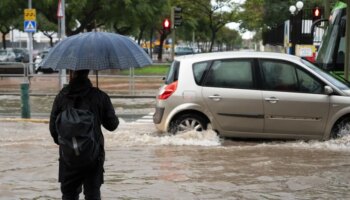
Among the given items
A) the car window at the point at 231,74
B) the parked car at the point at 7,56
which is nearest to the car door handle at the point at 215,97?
the car window at the point at 231,74

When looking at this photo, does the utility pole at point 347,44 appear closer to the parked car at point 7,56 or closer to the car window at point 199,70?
the car window at point 199,70

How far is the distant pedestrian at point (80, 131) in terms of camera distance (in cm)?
443

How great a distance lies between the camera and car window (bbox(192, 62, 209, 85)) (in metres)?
10.4

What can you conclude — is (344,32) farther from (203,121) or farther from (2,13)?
(2,13)

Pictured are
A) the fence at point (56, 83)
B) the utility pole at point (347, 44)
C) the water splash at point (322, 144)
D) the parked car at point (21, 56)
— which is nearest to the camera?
the water splash at point (322, 144)

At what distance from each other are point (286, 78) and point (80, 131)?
635 cm

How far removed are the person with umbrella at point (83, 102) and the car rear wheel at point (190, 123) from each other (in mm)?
5550

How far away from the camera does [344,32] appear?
45.3 feet

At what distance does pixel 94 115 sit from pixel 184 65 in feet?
19.5

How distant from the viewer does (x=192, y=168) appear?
829cm

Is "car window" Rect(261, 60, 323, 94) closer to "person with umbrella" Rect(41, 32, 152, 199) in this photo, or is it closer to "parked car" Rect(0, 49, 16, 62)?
"person with umbrella" Rect(41, 32, 152, 199)

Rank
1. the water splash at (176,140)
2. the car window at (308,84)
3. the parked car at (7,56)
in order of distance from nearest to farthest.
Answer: the car window at (308,84) → the water splash at (176,140) → the parked car at (7,56)

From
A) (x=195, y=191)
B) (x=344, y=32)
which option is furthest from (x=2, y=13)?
(x=195, y=191)

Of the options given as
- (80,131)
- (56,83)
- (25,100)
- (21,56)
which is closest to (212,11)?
(21,56)
